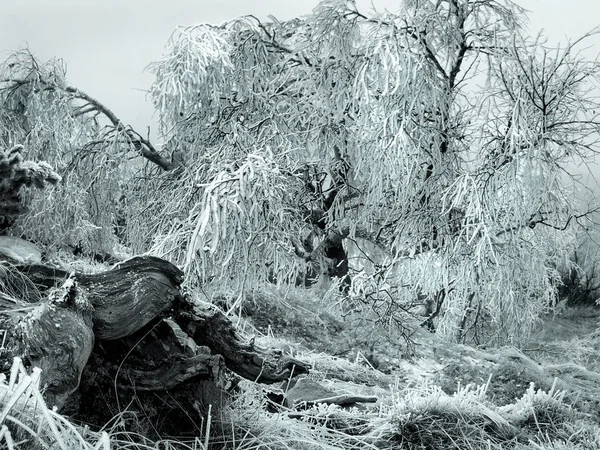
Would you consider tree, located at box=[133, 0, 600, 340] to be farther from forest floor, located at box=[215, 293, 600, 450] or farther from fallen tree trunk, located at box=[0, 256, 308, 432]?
fallen tree trunk, located at box=[0, 256, 308, 432]

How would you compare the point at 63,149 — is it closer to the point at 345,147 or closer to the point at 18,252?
the point at 345,147

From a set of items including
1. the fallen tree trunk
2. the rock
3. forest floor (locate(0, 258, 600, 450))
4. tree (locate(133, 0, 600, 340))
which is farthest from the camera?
tree (locate(133, 0, 600, 340))

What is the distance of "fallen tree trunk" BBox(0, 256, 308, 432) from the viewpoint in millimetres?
1814

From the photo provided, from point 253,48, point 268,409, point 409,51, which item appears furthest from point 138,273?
point 253,48

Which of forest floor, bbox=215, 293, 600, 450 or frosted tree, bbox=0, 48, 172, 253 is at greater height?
frosted tree, bbox=0, 48, 172, 253

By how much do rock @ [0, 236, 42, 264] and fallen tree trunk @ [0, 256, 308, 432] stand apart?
1.33 feet

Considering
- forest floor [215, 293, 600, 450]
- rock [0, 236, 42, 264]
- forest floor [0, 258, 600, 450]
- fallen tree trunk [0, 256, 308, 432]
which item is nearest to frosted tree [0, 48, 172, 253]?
forest floor [215, 293, 600, 450]

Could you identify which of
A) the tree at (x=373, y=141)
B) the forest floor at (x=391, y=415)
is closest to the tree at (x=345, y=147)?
the tree at (x=373, y=141)

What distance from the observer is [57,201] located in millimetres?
5777

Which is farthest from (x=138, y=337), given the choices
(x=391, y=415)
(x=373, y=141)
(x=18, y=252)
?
(x=373, y=141)

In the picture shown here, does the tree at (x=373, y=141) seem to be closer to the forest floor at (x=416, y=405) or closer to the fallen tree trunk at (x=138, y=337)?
the forest floor at (x=416, y=405)

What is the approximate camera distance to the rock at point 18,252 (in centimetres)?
240

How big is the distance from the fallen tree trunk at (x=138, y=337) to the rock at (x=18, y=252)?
404mm

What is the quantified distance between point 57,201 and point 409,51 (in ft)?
10.2
